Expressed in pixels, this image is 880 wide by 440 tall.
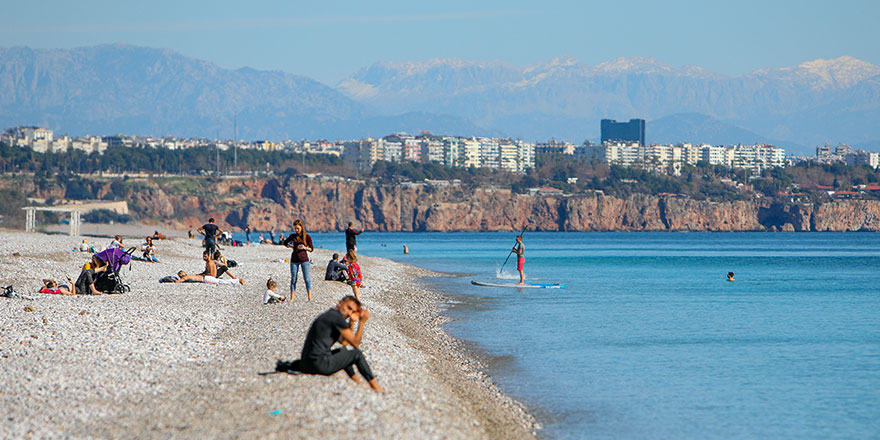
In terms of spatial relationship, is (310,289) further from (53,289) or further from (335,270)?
(335,270)

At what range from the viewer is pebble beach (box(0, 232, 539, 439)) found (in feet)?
33.4

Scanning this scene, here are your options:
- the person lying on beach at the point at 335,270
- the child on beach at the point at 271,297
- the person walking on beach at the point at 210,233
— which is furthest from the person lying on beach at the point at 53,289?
the person lying on beach at the point at 335,270

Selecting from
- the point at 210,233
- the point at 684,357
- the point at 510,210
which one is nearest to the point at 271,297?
the point at 210,233

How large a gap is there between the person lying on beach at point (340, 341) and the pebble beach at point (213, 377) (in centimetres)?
21

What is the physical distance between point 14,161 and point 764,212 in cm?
14395

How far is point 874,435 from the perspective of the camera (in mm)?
12680

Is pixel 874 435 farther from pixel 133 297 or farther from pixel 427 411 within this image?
pixel 133 297

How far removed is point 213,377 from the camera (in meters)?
12.6

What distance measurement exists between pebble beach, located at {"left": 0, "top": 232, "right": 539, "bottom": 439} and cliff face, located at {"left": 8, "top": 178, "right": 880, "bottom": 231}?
15449 centimetres

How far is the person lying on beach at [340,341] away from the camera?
11703 mm

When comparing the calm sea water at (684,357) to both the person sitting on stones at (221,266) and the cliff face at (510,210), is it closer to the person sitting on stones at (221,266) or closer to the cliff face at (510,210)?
the person sitting on stones at (221,266)

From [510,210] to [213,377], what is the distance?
168 meters

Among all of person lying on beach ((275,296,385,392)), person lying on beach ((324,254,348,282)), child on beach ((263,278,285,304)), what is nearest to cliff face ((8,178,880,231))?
person lying on beach ((324,254,348,282))

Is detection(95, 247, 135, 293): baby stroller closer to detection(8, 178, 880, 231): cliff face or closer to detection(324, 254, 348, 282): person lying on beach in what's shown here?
detection(324, 254, 348, 282): person lying on beach
